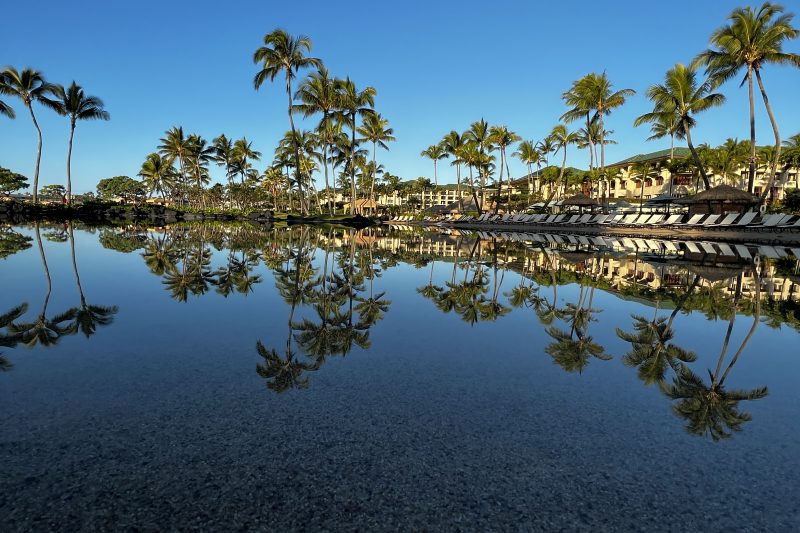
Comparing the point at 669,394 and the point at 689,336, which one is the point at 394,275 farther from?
the point at 669,394

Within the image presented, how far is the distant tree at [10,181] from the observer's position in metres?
82.9

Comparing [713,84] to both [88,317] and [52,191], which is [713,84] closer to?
[88,317]

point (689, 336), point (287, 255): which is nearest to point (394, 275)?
point (287, 255)

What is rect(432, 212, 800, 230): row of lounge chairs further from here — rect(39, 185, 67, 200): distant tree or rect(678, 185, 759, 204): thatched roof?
rect(39, 185, 67, 200): distant tree

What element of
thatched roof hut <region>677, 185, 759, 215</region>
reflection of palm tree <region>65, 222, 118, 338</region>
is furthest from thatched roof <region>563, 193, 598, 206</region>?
reflection of palm tree <region>65, 222, 118, 338</region>

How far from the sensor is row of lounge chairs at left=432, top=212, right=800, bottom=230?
73.5 feet

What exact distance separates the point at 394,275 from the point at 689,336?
663cm

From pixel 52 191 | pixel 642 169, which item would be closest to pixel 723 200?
pixel 642 169

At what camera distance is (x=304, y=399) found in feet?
11.5

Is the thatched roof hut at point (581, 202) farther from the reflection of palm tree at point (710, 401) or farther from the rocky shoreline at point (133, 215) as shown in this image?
the reflection of palm tree at point (710, 401)

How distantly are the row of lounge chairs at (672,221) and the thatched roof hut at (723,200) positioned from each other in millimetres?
1111

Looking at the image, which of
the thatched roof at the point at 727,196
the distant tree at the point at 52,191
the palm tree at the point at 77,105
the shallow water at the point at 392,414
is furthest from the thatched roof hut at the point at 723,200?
the distant tree at the point at 52,191

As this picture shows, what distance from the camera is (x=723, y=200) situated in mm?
27078

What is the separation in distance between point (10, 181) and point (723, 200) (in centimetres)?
11062
